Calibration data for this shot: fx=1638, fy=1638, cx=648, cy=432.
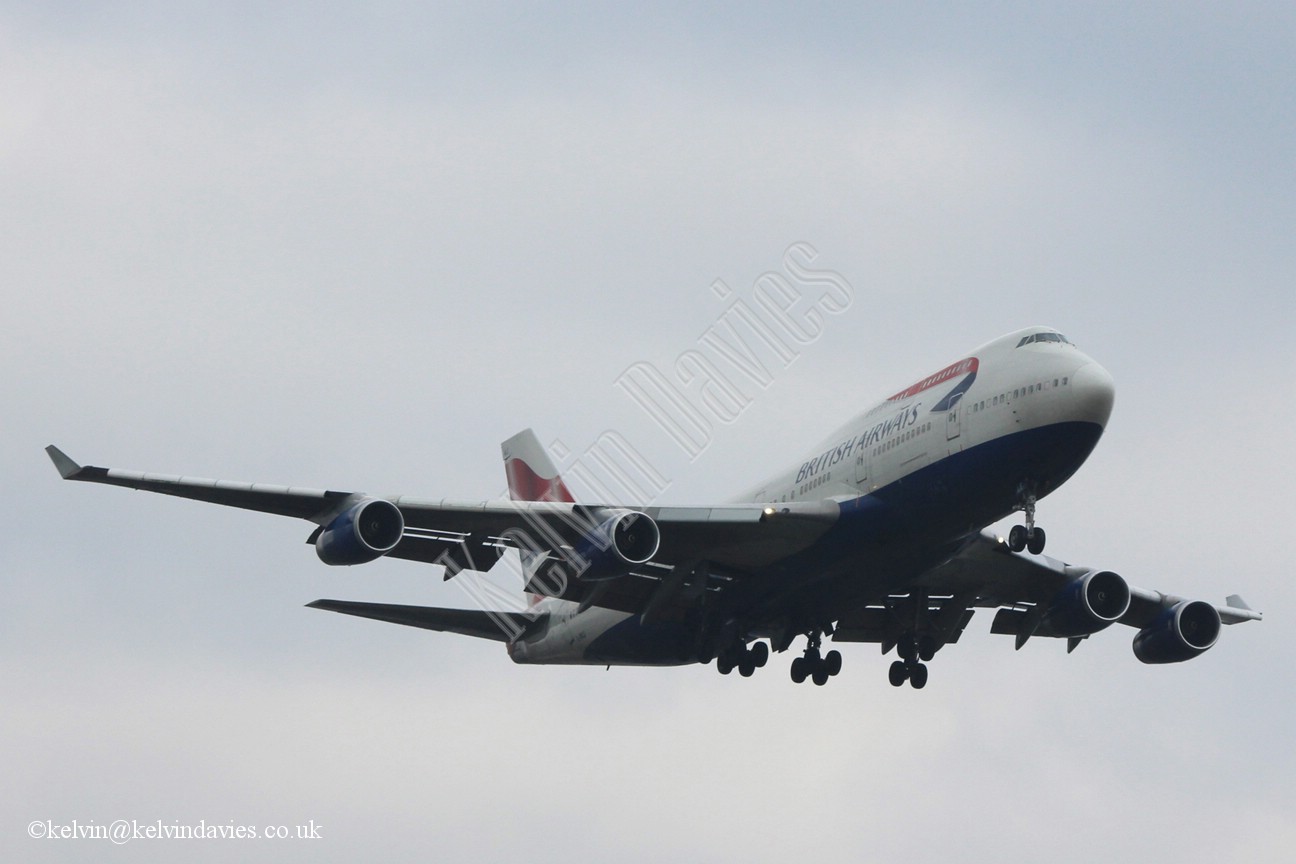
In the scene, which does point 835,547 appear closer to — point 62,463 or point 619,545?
point 619,545

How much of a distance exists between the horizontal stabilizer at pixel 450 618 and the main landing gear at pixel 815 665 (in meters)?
7.70

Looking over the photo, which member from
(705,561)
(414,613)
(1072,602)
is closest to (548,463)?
(414,613)

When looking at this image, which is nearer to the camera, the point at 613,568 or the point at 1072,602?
the point at 613,568

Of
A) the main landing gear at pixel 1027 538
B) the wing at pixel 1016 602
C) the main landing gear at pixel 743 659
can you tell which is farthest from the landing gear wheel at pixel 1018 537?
the main landing gear at pixel 743 659

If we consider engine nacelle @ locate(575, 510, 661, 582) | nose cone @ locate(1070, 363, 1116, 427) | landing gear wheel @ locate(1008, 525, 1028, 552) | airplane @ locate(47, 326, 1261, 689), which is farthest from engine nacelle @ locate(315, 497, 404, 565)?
nose cone @ locate(1070, 363, 1116, 427)

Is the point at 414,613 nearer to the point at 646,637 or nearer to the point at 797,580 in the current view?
the point at 646,637

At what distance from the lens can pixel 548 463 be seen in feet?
175

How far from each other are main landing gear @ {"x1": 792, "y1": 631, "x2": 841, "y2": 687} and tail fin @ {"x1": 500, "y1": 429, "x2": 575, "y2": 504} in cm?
1063

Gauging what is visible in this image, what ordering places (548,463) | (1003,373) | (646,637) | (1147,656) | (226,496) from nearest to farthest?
1. (1003,373)
2. (226,496)
3. (646,637)
4. (1147,656)
5. (548,463)

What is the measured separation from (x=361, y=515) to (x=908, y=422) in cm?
1262

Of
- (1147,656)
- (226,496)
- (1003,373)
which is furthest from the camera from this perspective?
(1147,656)

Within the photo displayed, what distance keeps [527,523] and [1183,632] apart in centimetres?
2016

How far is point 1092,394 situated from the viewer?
3466 cm

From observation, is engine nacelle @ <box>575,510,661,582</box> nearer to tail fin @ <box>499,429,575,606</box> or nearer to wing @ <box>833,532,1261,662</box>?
wing @ <box>833,532,1261,662</box>
